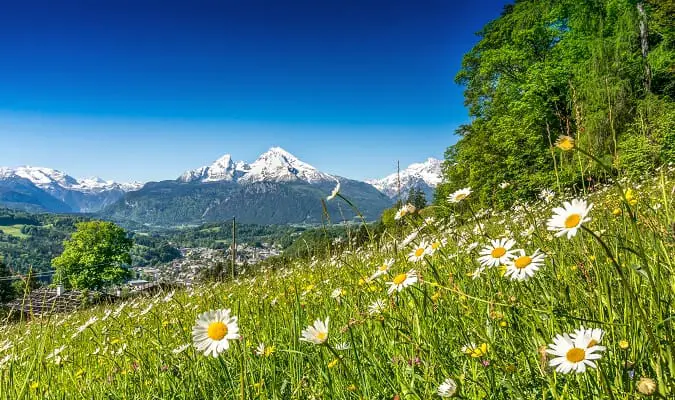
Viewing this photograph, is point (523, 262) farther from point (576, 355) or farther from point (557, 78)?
point (557, 78)

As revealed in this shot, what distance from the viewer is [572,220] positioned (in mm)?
1053

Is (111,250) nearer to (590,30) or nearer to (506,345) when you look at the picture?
(590,30)

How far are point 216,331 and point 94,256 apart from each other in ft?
158

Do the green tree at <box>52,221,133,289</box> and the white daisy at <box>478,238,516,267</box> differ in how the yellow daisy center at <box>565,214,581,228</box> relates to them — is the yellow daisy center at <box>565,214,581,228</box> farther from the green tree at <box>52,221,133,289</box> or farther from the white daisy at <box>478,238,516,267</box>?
the green tree at <box>52,221,133,289</box>

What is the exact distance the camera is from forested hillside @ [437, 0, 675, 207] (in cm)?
1307

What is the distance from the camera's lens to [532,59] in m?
20.6

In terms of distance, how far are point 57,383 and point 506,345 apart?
3263 millimetres

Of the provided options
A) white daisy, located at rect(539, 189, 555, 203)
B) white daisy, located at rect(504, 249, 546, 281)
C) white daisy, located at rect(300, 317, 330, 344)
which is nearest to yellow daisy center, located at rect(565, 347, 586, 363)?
white daisy, located at rect(504, 249, 546, 281)

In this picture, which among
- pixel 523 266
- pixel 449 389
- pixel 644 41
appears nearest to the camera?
pixel 449 389

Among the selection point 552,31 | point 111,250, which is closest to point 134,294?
point 552,31

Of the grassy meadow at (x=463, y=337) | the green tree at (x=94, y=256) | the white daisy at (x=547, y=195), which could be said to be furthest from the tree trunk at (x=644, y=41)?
the green tree at (x=94, y=256)

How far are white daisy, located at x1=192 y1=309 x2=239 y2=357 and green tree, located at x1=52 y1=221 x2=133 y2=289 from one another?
47.3 metres

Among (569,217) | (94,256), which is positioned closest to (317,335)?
(569,217)

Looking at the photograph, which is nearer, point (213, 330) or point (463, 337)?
point (213, 330)
